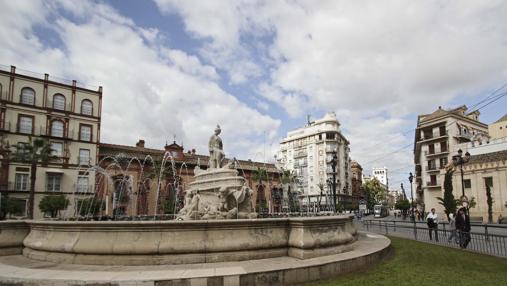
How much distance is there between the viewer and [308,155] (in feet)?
273

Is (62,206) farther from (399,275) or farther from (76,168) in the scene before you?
(399,275)

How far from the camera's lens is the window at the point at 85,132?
42.9 meters

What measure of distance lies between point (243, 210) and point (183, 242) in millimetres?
4841

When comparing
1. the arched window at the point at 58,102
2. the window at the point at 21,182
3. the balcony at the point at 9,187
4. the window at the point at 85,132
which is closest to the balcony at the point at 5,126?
the window at the point at 21,182

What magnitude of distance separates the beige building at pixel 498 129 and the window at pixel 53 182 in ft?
192

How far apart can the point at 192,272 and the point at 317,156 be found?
7678 cm

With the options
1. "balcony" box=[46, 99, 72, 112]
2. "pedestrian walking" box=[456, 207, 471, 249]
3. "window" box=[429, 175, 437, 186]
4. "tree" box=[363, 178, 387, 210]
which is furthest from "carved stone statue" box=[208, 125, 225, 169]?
"tree" box=[363, 178, 387, 210]

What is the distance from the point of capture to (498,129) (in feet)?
158

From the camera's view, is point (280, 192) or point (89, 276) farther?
point (280, 192)

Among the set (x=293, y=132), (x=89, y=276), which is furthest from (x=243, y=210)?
(x=293, y=132)

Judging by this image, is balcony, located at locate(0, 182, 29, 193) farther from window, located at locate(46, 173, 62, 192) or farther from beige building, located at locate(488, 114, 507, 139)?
beige building, located at locate(488, 114, 507, 139)

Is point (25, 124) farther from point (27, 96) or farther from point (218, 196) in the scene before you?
point (218, 196)

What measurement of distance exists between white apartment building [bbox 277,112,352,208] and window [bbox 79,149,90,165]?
4873 centimetres

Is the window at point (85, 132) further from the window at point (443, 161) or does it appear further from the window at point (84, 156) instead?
the window at point (443, 161)
